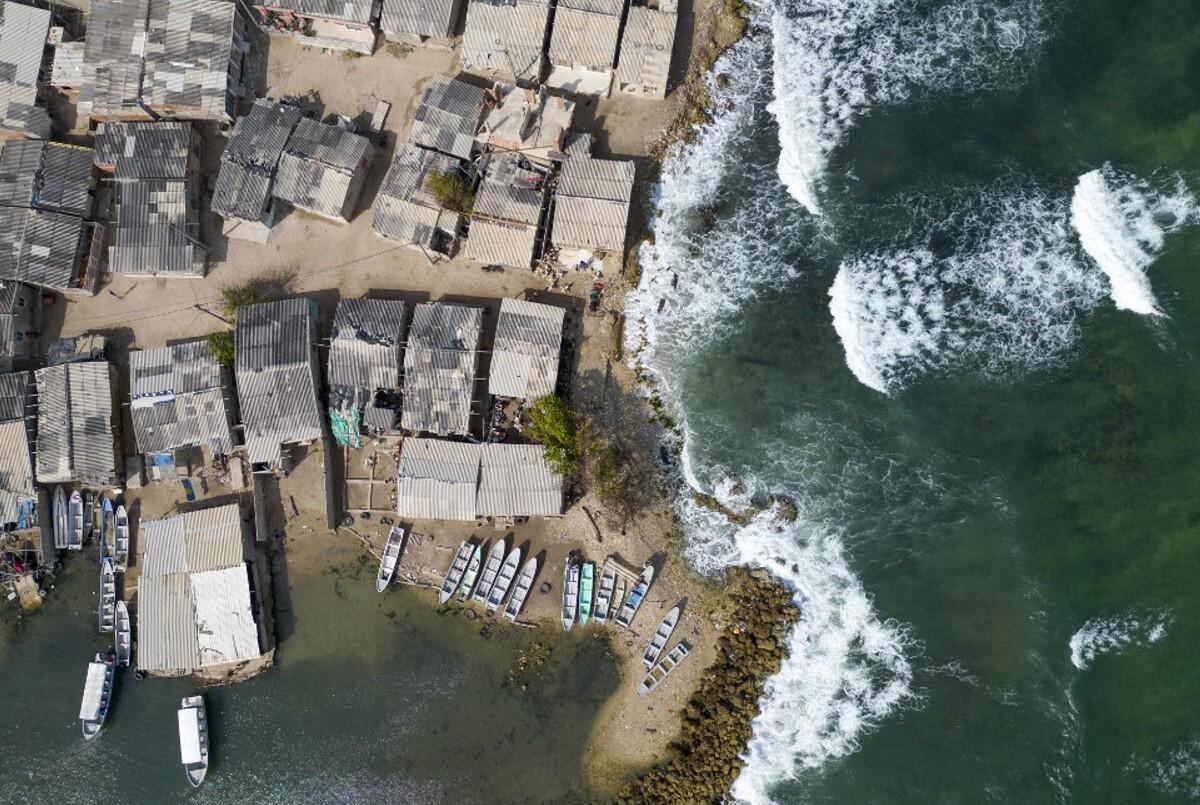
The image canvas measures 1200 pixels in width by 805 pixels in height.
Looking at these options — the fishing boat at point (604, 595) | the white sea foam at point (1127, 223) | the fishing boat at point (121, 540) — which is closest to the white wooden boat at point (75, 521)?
the fishing boat at point (121, 540)

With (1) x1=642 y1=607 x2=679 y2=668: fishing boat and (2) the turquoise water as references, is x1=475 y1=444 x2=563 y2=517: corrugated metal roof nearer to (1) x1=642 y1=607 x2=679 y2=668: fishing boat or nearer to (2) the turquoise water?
(2) the turquoise water

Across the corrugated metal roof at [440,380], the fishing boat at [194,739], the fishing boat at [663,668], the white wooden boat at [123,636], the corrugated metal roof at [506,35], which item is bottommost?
the fishing boat at [194,739]

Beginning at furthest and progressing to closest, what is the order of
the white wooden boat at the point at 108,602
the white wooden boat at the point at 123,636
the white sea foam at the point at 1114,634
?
the white wooden boat at the point at 108,602 → the white wooden boat at the point at 123,636 → the white sea foam at the point at 1114,634

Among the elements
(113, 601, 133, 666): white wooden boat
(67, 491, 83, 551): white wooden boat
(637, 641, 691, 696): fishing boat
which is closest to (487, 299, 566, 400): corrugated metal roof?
(637, 641, 691, 696): fishing boat

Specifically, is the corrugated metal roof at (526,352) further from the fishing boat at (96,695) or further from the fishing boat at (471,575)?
the fishing boat at (96,695)

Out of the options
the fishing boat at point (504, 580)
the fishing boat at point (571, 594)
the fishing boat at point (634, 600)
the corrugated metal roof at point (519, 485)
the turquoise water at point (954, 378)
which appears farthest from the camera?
the fishing boat at point (504, 580)

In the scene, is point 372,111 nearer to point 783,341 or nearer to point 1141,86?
point 783,341
